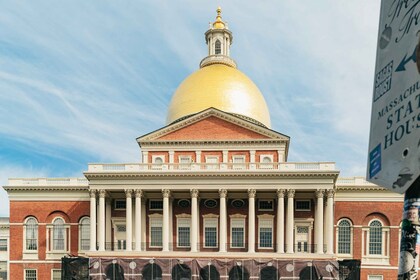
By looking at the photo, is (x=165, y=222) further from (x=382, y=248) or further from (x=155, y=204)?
(x=382, y=248)

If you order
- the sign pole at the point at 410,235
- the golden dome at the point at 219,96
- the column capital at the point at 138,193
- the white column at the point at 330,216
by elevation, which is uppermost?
the golden dome at the point at 219,96

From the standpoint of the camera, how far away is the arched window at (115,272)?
3656 centimetres

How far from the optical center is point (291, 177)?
40.3 metres

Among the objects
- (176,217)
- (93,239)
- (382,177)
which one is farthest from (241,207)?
(382,177)

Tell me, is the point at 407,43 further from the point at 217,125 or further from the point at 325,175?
the point at 217,125

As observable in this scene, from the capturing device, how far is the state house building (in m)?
38.1

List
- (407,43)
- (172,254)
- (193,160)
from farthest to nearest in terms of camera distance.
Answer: (193,160) → (172,254) → (407,43)

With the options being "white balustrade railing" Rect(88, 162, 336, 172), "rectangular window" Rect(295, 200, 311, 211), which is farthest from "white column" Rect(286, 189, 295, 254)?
"rectangular window" Rect(295, 200, 311, 211)

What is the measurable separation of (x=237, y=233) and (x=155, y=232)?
838 cm

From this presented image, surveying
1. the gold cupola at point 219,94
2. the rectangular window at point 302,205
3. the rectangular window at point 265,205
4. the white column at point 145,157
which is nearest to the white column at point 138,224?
the white column at point 145,157

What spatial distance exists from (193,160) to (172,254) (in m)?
10.4

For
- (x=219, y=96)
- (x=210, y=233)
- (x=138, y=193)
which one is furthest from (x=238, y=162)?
(x=138, y=193)

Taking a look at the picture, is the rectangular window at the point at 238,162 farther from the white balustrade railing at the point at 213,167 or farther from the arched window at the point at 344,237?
the arched window at the point at 344,237

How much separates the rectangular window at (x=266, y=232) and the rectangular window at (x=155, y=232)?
33.5ft
